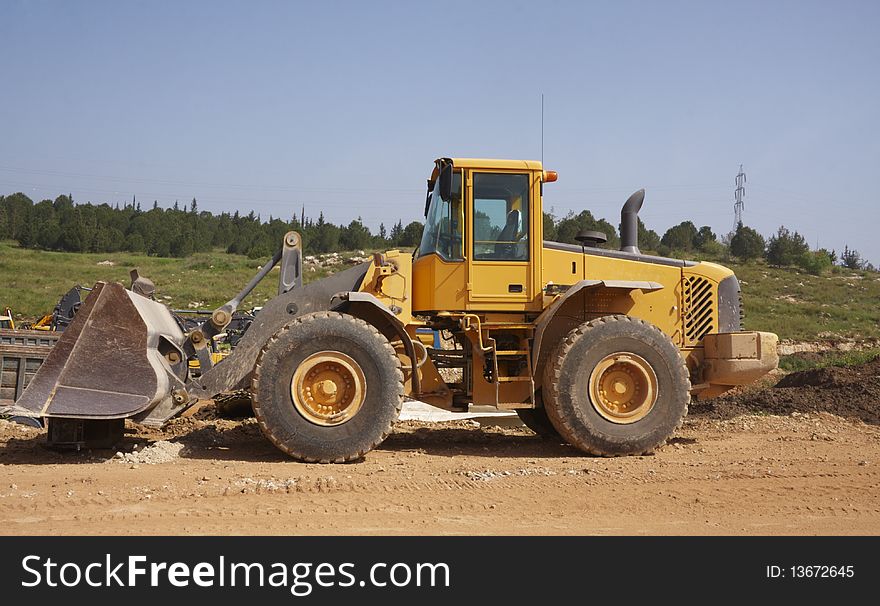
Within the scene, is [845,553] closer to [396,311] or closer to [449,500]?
[449,500]

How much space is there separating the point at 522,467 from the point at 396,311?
211 cm

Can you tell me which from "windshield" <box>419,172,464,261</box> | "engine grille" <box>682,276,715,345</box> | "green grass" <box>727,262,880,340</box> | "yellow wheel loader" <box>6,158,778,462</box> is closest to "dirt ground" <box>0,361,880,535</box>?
"yellow wheel loader" <box>6,158,778,462</box>

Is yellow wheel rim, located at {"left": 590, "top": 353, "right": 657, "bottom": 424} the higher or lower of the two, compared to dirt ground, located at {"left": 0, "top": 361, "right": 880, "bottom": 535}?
higher

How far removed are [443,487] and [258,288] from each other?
32.1 m

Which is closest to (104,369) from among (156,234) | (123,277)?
(123,277)

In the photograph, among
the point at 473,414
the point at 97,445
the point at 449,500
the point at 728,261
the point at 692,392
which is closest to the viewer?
the point at 449,500

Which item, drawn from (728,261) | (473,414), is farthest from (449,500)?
(728,261)

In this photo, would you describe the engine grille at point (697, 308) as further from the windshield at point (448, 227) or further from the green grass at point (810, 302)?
the green grass at point (810, 302)

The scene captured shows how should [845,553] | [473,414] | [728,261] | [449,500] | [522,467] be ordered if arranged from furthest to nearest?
[728,261]
[473,414]
[522,467]
[449,500]
[845,553]

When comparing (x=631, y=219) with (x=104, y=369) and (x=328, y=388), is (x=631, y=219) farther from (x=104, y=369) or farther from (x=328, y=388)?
(x=104, y=369)

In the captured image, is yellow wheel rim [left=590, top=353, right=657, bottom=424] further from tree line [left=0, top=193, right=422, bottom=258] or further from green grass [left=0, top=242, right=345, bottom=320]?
tree line [left=0, top=193, right=422, bottom=258]

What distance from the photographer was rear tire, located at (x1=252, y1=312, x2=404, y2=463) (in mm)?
7664

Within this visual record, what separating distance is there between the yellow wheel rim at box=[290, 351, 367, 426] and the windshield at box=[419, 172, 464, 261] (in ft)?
5.09

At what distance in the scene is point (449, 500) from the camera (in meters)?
6.30
